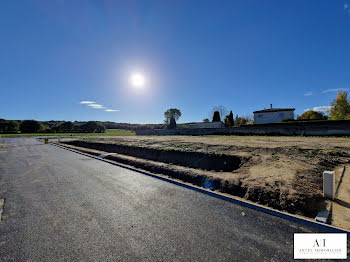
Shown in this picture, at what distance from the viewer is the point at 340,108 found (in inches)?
1484

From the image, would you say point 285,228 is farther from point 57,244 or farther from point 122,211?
point 57,244

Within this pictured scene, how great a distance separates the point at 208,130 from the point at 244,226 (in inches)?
1067

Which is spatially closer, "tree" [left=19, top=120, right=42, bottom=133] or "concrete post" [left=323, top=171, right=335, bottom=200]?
"concrete post" [left=323, top=171, right=335, bottom=200]

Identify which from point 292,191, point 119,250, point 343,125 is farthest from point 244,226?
point 343,125

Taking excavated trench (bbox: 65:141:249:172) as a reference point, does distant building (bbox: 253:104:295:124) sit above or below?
above

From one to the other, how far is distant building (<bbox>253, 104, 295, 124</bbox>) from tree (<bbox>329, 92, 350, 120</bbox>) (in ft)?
39.1

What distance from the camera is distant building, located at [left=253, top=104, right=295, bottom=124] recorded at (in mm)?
36625

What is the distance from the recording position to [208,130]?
30078 millimetres

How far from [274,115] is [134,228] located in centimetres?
4327

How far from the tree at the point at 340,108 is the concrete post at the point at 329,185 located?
46.1 m

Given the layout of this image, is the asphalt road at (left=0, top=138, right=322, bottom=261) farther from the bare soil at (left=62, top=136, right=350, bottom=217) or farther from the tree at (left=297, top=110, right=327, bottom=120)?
the tree at (left=297, top=110, right=327, bottom=120)

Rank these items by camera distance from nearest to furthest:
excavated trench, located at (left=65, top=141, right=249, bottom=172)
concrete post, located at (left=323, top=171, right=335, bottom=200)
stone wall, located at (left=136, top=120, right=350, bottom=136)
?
concrete post, located at (left=323, top=171, right=335, bottom=200) → excavated trench, located at (left=65, top=141, right=249, bottom=172) → stone wall, located at (left=136, top=120, right=350, bottom=136)
